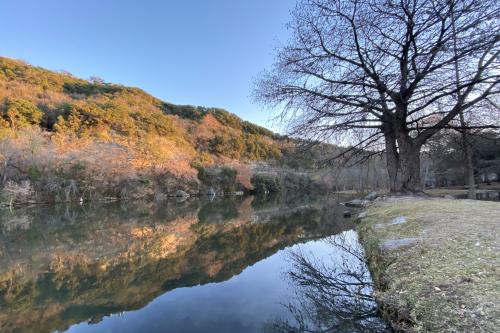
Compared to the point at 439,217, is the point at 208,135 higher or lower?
higher

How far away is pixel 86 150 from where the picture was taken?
2853 cm

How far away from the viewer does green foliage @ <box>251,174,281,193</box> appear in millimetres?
45531

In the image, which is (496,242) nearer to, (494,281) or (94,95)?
(494,281)

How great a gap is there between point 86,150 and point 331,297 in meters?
30.4

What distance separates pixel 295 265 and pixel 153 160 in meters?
31.4

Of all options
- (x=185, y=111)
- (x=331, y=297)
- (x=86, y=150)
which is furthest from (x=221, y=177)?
(x=185, y=111)

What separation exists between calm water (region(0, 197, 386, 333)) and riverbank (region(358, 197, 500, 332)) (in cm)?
30

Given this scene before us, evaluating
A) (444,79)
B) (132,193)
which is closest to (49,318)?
(444,79)

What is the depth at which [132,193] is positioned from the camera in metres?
29.5

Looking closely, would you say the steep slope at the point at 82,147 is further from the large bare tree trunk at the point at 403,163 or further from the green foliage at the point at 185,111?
the green foliage at the point at 185,111

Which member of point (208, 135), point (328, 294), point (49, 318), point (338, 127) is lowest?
point (49, 318)

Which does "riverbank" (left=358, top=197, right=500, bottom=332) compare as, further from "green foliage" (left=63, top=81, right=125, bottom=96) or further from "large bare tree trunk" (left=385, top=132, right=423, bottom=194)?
"green foliage" (left=63, top=81, right=125, bottom=96)

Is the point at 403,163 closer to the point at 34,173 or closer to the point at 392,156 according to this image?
the point at 392,156

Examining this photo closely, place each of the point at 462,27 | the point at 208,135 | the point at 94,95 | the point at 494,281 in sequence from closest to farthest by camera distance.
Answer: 1. the point at 494,281
2. the point at 462,27
3. the point at 94,95
4. the point at 208,135
